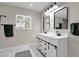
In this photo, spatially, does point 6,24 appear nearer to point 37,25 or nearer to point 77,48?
point 37,25

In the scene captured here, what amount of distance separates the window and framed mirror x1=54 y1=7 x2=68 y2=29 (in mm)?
1934

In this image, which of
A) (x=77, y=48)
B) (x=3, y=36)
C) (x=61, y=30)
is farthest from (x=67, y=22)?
(x=3, y=36)

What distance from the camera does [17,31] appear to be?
3.70m

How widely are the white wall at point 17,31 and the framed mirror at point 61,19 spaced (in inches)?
74.1

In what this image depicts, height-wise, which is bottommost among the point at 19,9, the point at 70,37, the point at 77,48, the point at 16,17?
the point at 77,48

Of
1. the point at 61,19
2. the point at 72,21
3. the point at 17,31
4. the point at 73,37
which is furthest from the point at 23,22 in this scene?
the point at 73,37

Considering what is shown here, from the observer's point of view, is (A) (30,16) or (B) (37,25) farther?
(B) (37,25)

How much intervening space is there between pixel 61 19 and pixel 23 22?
2331mm

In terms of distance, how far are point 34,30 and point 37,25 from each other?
1.29 feet

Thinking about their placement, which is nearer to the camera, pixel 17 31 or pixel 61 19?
pixel 61 19

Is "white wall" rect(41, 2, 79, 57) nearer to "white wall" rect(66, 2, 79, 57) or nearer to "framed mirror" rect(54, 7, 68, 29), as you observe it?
"white wall" rect(66, 2, 79, 57)

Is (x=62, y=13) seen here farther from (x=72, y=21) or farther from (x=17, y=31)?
(x=17, y=31)

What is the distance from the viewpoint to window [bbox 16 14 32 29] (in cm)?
379

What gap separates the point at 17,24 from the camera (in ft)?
12.3
